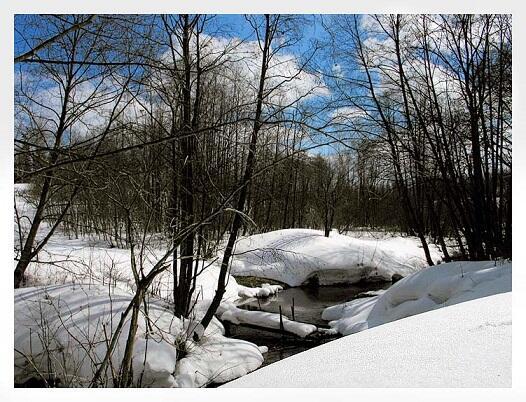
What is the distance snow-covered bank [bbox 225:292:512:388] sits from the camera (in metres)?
1.70

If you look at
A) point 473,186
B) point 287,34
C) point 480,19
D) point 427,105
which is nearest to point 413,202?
point 473,186

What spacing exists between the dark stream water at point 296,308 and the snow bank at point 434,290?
1.11ft

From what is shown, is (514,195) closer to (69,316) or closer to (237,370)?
(237,370)

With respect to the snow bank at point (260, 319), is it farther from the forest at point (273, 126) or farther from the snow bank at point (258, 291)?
the forest at point (273, 126)

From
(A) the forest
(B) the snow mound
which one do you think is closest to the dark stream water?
(B) the snow mound

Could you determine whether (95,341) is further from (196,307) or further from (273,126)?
(273,126)

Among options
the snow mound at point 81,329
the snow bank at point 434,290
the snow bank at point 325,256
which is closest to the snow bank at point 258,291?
the snow bank at point 325,256

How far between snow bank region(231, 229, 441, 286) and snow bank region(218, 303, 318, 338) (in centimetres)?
41

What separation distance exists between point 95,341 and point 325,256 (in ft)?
6.90

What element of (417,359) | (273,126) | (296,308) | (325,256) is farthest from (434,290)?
(296,308)

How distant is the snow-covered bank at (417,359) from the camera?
1702mm

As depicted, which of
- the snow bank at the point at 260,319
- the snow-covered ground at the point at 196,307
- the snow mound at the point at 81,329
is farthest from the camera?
the snow bank at the point at 260,319

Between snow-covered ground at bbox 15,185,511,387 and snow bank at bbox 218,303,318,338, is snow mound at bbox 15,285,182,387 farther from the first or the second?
snow bank at bbox 218,303,318,338
